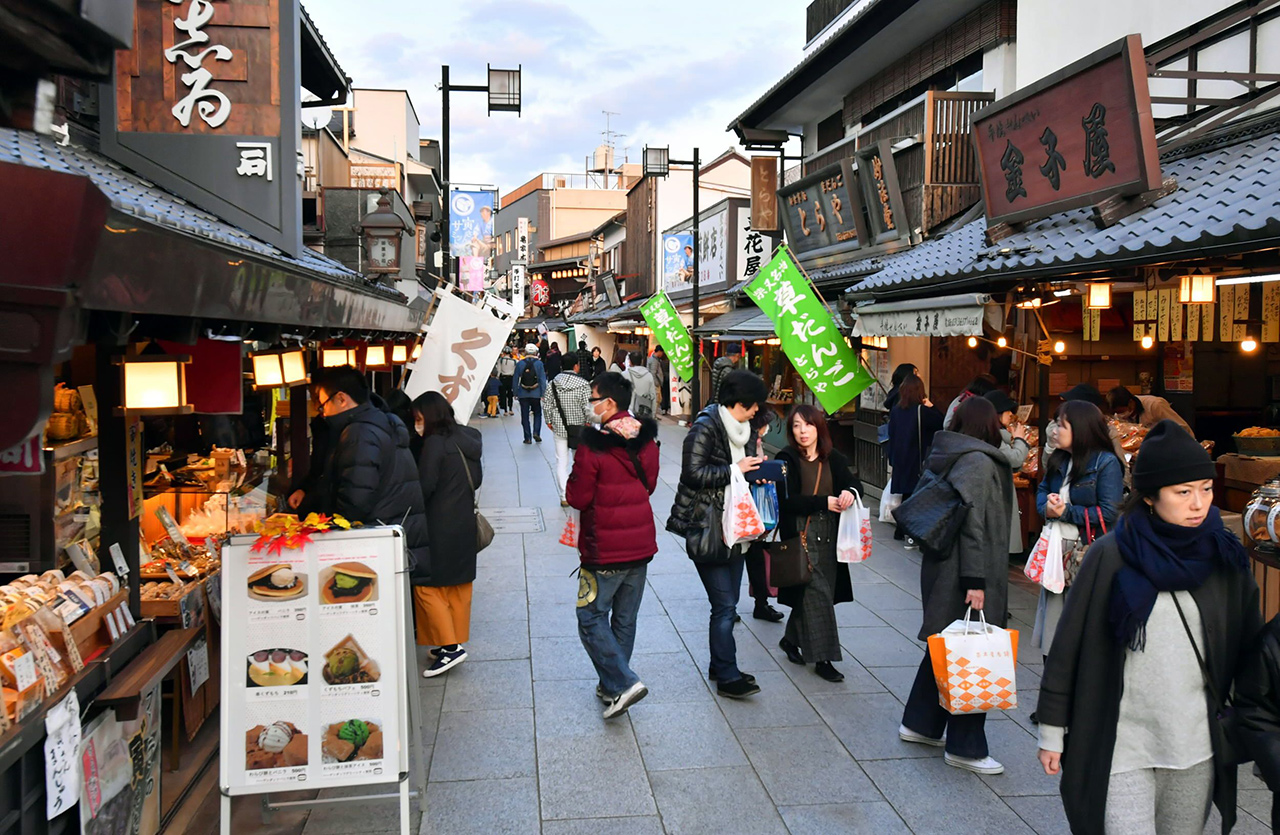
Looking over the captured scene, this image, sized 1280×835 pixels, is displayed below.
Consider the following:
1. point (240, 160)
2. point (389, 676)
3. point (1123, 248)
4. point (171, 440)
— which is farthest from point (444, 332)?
point (1123, 248)

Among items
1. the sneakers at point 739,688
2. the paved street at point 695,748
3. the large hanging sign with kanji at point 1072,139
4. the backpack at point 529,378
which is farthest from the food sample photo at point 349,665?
the backpack at point 529,378

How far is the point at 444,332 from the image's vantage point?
751 centimetres

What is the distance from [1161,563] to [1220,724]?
0.64 meters

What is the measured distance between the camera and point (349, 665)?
437 cm

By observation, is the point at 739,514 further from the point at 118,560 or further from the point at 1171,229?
the point at 1171,229

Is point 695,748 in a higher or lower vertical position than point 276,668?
lower

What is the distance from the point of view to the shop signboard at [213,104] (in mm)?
7285

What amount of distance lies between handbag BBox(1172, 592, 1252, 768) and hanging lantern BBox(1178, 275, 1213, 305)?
5.39 m

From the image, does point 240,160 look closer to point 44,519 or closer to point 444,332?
point 444,332

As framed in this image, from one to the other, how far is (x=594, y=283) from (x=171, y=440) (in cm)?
3933

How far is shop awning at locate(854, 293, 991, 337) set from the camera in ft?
28.1

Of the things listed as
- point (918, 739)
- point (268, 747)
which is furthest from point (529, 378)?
point (268, 747)

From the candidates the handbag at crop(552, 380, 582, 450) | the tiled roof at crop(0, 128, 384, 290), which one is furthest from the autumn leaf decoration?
the handbag at crop(552, 380, 582, 450)

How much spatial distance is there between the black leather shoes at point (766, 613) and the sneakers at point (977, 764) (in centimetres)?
285
